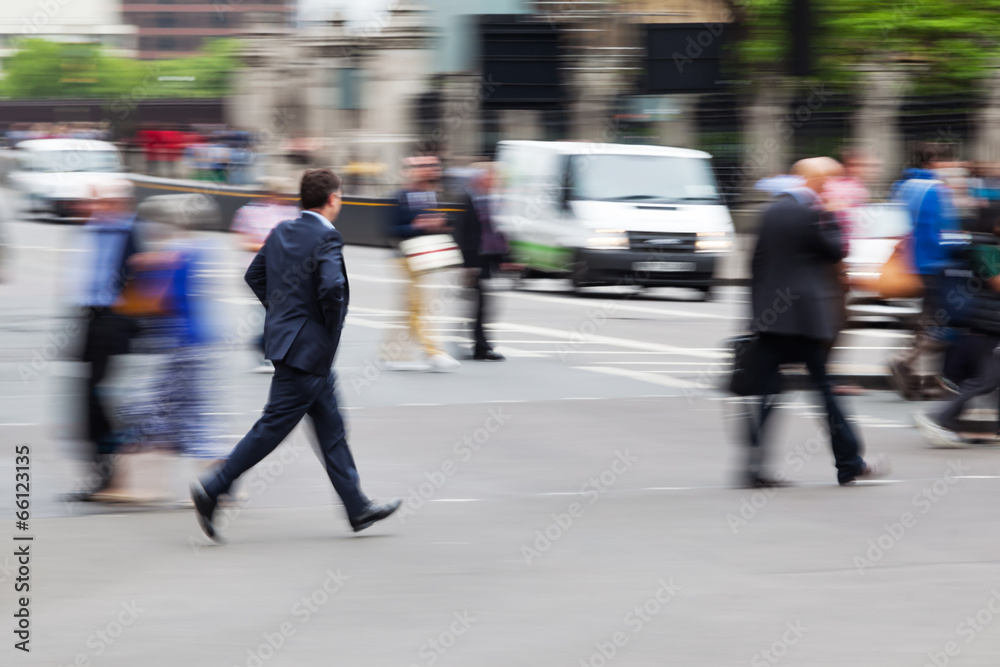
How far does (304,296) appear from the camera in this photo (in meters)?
6.91

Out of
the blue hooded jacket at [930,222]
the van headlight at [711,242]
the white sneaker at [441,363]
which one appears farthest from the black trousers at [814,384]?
the van headlight at [711,242]

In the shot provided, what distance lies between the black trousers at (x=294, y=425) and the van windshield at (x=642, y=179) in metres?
12.8

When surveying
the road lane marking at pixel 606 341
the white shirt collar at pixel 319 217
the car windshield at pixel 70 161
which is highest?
the white shirt collar at pixel 319 217

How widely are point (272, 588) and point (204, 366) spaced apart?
2.11 metres

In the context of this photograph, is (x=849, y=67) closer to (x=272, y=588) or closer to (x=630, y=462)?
(x=630, y=462)

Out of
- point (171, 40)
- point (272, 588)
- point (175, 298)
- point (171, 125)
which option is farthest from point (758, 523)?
point (171, 40)

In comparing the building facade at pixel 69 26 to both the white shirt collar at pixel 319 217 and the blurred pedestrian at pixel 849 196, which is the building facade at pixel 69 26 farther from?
the white shirt collar at pixel 319 217

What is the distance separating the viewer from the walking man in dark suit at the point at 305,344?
6.88 meters

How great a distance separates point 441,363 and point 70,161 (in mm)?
24553

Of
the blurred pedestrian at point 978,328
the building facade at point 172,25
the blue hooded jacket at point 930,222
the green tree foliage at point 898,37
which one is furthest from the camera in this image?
the building facade at point 172,25

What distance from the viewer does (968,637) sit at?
5.53 meters

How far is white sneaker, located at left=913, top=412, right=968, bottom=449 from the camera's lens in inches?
381

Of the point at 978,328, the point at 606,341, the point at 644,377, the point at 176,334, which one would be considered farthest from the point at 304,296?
the point at 606,341

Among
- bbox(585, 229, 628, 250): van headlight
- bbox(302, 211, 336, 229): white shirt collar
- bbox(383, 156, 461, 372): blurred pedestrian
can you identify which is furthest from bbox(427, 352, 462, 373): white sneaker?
bbox(302, 211, 336, 229): white shirt collar
